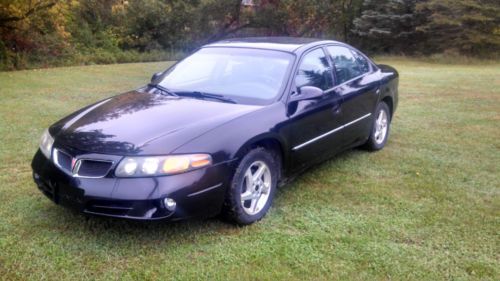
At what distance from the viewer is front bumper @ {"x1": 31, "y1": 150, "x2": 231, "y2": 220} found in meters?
3.27

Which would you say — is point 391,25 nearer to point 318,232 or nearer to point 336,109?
point 336,109

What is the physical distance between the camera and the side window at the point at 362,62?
19.1 feet

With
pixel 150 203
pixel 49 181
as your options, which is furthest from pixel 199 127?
pixel 49 181

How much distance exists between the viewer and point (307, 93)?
4.35 metres

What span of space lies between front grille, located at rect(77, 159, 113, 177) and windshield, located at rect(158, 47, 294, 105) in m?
1.37

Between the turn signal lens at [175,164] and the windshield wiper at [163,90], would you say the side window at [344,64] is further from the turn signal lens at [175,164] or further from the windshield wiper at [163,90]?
the turn signal lens at [175,164]

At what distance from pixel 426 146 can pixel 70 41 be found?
55.1 ft

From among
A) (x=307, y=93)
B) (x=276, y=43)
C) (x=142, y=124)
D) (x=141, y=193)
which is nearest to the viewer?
(x=141, y=193)

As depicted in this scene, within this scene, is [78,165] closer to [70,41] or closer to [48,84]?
[48,84]

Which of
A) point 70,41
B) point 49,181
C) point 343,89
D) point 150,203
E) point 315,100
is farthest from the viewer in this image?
point 70,41

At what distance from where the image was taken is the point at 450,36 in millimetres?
22562

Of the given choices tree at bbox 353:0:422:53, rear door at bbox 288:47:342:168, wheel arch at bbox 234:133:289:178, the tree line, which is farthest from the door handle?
tree at bbox 353:0:422:53

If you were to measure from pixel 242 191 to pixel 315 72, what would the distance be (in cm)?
162

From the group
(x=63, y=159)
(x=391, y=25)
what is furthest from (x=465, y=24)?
(x=63, y=159)
